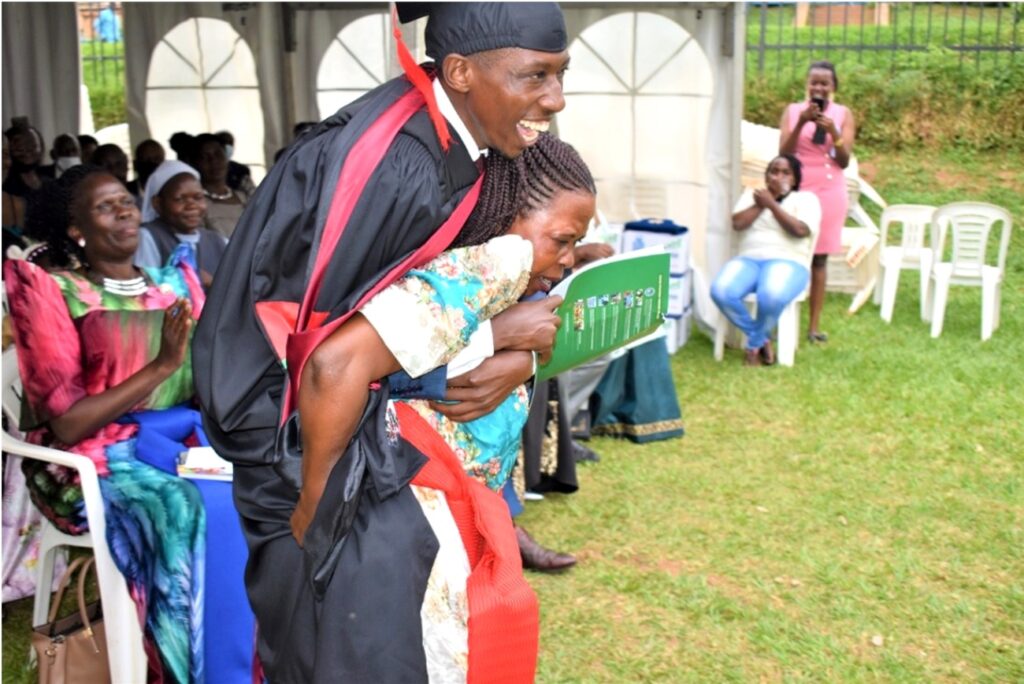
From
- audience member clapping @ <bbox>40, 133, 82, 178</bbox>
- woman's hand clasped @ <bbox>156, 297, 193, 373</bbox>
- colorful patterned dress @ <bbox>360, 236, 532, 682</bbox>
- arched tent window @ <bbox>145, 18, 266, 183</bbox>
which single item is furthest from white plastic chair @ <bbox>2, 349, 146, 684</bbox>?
arched tent window @ <bbox>145, 18, 266, 183</bbox>

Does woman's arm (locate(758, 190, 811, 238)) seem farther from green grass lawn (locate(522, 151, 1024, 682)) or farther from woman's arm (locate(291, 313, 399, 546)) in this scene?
woman's arm (locate(291, 313, 399, 546))

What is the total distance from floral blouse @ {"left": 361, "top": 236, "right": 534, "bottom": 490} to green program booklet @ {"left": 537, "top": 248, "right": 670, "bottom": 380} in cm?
53

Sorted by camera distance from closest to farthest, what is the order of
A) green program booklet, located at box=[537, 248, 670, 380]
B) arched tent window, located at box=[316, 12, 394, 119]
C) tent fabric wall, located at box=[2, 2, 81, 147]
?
green program booklet, located at box=[537, 248, 670, 380] < arched tent window, located at box=[316, 12, 394, 119] < tent fabric wall, located at box=[2, 2, 81, 147]

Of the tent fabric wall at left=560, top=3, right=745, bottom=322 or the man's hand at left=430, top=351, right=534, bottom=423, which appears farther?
the tent fabric wall at left=560, top=3, right=745, bottom=322

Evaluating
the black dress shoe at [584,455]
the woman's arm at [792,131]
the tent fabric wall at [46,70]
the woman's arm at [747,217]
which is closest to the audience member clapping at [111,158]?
the tent fabric wall at [46,70]

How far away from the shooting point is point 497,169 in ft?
6.09

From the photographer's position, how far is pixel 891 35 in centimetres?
1377

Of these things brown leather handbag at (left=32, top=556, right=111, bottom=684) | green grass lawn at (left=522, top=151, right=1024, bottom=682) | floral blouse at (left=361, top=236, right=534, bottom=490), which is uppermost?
floral blouse at (left=361, top=236, right=534, bottom=490)

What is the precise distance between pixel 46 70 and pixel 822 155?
664 cm

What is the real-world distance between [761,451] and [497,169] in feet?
13.6

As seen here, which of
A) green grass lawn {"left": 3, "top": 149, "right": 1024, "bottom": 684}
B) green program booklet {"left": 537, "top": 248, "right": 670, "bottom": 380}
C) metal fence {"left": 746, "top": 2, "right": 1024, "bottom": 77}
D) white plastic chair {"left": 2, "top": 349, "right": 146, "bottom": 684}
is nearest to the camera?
green program booklet {"left": 537, "top": 248, "right": 670, "bottom": 380}

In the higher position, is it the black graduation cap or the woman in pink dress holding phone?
the black graduation cap

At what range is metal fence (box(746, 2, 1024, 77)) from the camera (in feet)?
41.5

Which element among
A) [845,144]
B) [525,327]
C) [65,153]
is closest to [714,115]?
[845,144]
